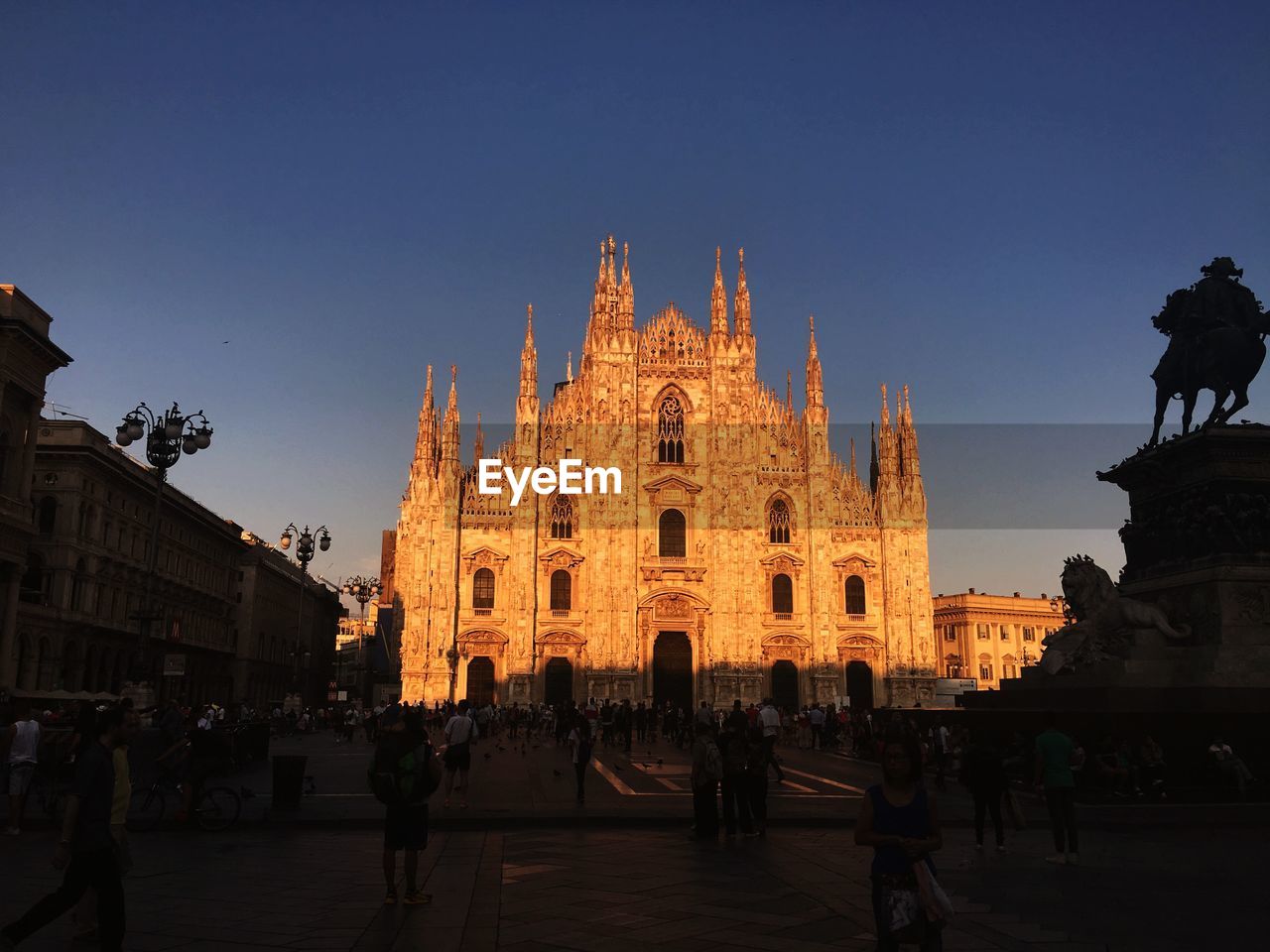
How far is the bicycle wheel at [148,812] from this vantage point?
12516 mm

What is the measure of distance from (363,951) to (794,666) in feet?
140

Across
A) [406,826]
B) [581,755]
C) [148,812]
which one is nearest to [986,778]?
[406,826]

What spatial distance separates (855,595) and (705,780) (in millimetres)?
38138

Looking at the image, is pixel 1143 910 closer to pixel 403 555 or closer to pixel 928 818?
pixel 928 818

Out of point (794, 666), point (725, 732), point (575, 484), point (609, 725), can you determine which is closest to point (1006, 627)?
point (794, 666)

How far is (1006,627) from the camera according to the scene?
270 feet

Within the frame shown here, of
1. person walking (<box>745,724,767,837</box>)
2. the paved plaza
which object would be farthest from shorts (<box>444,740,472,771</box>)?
person walking (<box>745,724,767,837</box>)

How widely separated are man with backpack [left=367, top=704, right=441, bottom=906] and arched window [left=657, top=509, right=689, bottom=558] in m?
40.5

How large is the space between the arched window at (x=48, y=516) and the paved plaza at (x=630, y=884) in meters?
25.7

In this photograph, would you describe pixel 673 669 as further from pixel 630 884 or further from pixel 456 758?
pixel 630 884

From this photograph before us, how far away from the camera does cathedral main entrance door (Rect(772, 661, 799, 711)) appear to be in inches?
1861

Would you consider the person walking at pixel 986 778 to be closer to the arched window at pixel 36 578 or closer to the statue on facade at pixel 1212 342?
the statue on facade at pixel 1212 342

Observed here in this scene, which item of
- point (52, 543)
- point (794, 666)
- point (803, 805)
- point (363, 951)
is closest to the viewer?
point (363, 951)

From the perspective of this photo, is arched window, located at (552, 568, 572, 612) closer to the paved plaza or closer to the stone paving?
the paved plaza
